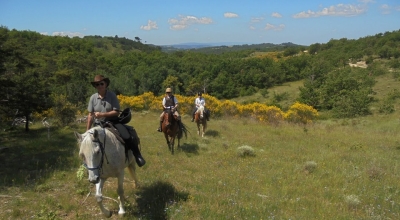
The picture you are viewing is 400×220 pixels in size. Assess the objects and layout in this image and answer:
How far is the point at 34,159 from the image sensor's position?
32.8ft

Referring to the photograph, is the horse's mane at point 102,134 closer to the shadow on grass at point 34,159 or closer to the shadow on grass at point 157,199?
the shadow on grass at point 157,199

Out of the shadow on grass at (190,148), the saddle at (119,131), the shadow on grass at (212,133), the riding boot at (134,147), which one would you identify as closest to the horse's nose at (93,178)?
the saddle at (119,131)

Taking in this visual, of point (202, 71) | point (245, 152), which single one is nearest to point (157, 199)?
point (245, 152)

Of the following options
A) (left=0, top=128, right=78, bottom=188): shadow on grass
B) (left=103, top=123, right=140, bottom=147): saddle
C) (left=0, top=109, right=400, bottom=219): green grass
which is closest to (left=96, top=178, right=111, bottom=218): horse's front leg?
(left=0, top=109, right=400, bottom=219): green grass

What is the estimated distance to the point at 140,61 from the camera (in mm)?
90688

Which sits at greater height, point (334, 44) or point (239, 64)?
point (334, 44)

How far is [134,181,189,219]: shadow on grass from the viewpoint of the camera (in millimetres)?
5550

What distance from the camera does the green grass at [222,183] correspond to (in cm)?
568

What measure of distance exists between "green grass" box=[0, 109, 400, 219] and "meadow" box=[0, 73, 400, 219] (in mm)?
20

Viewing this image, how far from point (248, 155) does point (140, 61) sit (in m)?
84.6

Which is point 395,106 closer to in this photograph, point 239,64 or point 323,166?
point 323,166

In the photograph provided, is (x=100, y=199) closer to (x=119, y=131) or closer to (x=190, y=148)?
(x=119, y=131)

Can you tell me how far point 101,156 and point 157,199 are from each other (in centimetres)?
197

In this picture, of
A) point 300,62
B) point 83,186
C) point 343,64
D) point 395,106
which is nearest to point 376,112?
point 395,106
